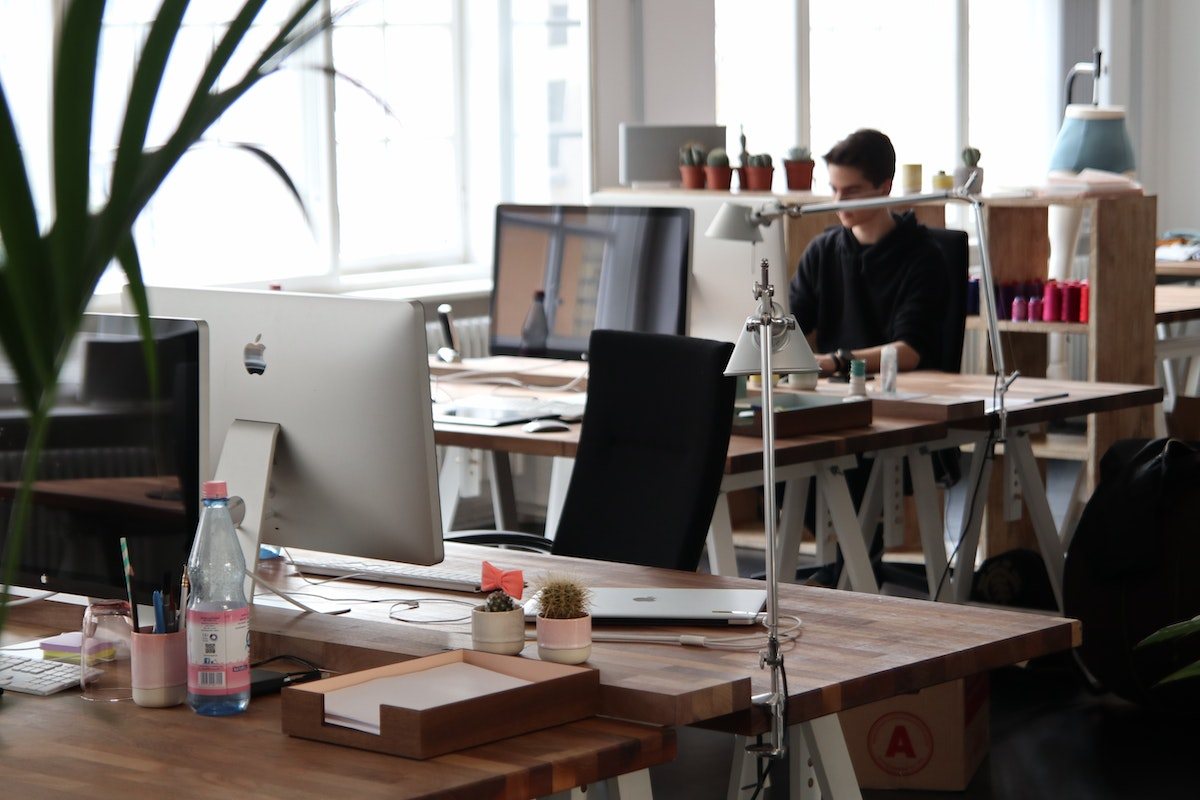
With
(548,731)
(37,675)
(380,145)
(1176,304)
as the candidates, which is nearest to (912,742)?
(548,731)

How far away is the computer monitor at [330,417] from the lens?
1.95 meters

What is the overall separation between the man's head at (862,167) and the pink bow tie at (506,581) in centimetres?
259

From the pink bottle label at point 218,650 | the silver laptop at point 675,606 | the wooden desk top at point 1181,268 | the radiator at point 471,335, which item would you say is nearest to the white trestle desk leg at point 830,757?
the silver laptop at point 675,606

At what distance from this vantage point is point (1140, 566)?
3.41 metres

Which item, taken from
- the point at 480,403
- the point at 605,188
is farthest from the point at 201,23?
the point at 480,403

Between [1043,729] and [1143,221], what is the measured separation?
180 centimetres

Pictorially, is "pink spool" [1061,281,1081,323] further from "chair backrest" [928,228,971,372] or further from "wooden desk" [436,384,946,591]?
"wooden desk" [436,384,946,591]

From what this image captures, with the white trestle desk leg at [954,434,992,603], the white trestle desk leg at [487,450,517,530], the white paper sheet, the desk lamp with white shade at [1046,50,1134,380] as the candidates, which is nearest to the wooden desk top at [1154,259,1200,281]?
the desk lamp with white shade at [1046,50,1134,380]

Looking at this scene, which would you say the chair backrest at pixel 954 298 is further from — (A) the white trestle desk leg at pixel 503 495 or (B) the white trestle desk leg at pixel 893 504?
(A) the white trestle desk leg at pixel 503 495

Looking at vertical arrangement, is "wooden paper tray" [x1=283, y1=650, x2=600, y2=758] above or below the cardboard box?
above

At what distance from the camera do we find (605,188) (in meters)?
6.30

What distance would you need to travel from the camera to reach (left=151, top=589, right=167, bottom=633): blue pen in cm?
176

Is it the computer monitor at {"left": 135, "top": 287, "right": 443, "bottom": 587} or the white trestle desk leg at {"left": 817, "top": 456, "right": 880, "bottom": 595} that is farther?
the white trestle desk leg at {"left": 817, "top": 456, "right": 880, "bottom": 595}

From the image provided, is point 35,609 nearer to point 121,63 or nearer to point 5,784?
point 5,784
